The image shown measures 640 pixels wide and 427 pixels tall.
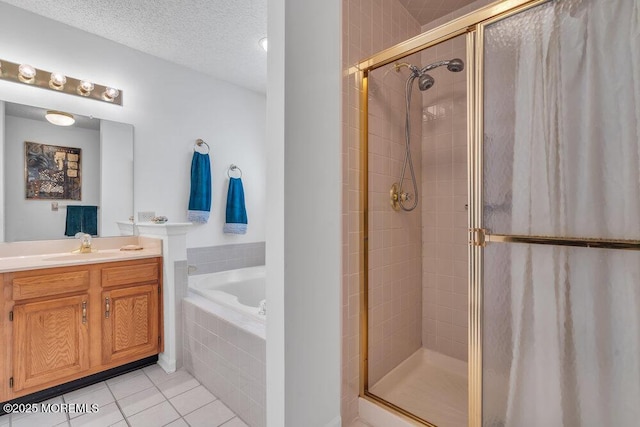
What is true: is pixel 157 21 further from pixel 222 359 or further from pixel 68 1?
pixel 222 359

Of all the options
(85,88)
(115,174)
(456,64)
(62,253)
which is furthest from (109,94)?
(456,64)

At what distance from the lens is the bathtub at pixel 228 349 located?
4.96 ft

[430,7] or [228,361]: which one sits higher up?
[430,7]

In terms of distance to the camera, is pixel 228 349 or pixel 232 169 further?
pixel 232 169

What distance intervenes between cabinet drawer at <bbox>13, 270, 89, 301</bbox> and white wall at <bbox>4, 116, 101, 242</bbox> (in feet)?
2.04

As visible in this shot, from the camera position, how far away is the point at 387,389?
62.8 inches

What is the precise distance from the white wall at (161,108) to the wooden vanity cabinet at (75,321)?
79 centimetres

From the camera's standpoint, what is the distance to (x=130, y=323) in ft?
6.82

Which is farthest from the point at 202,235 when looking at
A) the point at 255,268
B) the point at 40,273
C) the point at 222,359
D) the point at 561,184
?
the point at 561,184

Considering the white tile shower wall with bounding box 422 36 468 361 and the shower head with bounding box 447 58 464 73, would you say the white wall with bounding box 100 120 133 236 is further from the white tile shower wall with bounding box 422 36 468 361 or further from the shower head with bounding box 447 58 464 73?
the shower head with bounding box 447 58 464 73

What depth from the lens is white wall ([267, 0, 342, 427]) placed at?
1.68ft

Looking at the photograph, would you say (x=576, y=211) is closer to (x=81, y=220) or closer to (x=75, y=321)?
(x=75, y=321)

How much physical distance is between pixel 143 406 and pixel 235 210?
1.85 m

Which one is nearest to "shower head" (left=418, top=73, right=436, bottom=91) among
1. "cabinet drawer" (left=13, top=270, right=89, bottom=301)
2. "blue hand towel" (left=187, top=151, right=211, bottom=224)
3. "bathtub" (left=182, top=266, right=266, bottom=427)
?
"bathtub" (left=182, top=266, right=266, bottom=427)
